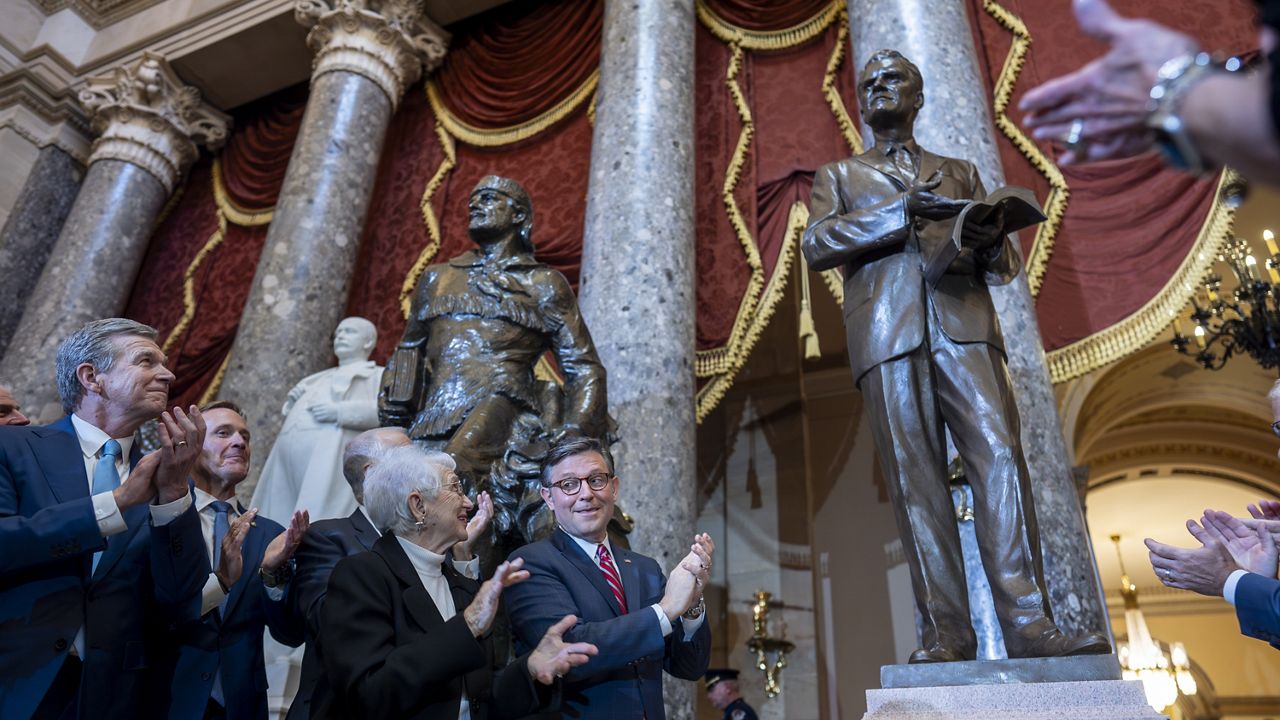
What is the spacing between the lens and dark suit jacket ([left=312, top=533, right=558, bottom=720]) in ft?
5.16

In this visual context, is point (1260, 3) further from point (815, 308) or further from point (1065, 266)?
point (815, 308)

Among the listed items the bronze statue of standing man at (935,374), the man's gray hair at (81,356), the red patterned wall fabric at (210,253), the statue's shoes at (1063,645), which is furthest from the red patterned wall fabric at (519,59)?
the statue's shoes at (1063,645)

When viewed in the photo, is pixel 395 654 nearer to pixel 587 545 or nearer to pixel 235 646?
pixel 587 545

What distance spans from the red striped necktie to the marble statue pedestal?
547 millimetres

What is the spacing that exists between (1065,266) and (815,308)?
14.8 ft

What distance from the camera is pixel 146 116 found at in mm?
7730

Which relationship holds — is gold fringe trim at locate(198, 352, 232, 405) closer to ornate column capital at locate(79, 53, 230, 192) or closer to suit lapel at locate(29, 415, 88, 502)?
ornate column capital at locate(79, 53, 230, 192)

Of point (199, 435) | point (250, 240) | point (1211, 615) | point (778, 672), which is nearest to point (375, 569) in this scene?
point (199, 435)

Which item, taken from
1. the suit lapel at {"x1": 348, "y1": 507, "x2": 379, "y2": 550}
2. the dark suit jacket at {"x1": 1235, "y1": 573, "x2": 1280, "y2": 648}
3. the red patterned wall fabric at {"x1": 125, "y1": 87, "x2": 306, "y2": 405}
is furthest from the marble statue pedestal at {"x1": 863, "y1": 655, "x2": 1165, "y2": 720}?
the red patterned wall fabric at {"x1": 125, "y1": 87, "x2": 306, "y2": 405}

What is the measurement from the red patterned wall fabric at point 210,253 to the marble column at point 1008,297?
5005 millimetres

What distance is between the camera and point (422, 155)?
23.3 feet

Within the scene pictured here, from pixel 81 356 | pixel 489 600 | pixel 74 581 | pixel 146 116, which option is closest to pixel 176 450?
pixel 74 581

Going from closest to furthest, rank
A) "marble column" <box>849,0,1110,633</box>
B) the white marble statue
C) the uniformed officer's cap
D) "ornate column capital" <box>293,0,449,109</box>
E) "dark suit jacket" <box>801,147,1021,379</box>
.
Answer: "dark suit jacket" <box>801,147,1021,379</box> < "marble column" <box>849,0,1110,633</box> < the white marble statue < the uniformed officer's cap < "ornate column capital" <box>293,0,449,109</box>

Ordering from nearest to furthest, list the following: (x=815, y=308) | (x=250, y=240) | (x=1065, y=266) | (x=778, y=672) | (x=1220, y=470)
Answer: (x=1065, y=266)
(x=778, y=672)
(x=250, y=240)
(x=815, y=308)
(x=1220, y=470)
